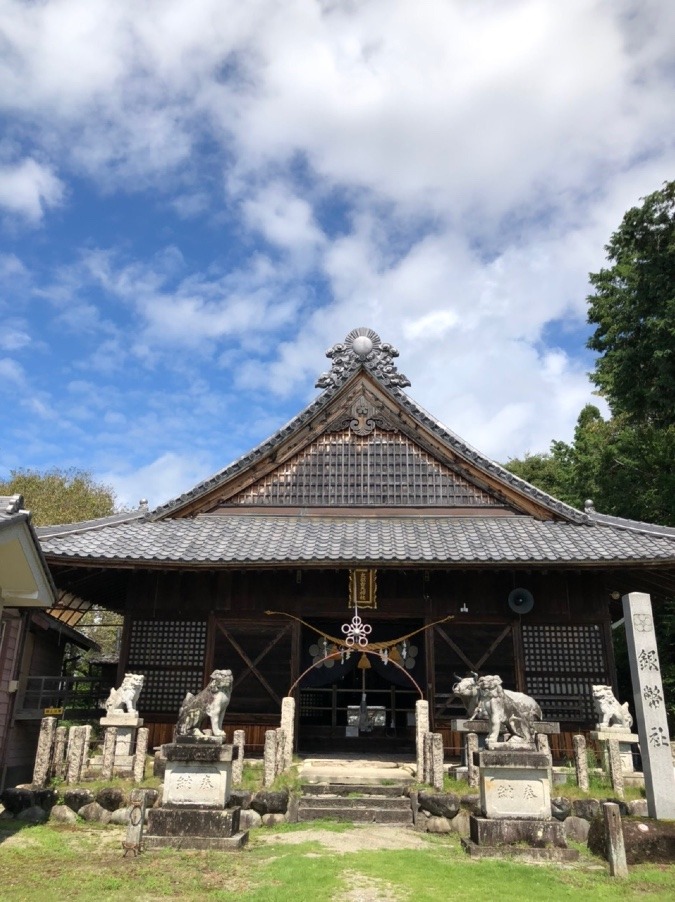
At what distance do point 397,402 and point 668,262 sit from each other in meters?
11.7

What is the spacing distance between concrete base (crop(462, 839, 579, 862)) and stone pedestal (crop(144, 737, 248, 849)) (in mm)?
3509

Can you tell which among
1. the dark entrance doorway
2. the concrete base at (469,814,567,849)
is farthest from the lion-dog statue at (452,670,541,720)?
the concrete base at (469,814,567,849)

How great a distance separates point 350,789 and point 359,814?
2.38ft

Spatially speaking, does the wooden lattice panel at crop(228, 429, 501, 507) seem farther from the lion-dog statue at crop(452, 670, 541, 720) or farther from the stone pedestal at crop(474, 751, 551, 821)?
the stone pedestal at crop(474, 751, 551, 821)

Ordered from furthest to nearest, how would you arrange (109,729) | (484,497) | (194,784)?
1. (484,497)
2. (109,729)
3. (194,784)

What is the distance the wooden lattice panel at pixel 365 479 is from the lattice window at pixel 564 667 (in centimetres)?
394

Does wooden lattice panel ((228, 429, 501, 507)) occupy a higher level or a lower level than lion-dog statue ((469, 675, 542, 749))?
higher

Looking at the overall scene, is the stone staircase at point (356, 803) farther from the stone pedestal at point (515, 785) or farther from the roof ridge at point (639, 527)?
the roof ridge at point (639, 527)

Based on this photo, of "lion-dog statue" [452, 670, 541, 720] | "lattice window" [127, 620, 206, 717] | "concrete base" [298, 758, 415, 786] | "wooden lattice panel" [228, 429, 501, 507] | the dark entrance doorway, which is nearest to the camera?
"concrete base" [298, 758, 415, 786]

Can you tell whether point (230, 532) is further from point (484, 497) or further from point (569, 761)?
point (569, 761)

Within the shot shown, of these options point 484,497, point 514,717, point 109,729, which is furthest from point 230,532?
point 514,717

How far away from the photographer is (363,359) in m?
20.0

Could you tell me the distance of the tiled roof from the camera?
1546cm

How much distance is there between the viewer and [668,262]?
77.4 feet
